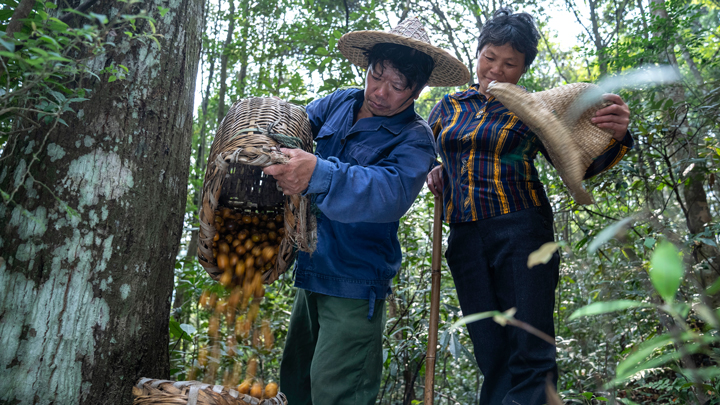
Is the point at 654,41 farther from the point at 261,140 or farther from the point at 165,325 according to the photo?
the point at 165,325

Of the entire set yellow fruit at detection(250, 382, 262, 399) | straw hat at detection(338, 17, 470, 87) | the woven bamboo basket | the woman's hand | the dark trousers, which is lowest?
yellow fruit at detection(250, 382, 262, 399)

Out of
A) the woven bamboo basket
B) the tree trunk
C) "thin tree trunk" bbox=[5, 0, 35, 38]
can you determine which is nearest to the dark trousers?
the woven bamboo basket

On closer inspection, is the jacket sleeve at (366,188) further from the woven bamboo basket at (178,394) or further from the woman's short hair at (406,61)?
the woven bamboo basket at (178,394)

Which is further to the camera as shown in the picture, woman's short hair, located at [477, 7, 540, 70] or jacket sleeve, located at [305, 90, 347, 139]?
jacket sleeve, located at [305, 90, 347, 139]

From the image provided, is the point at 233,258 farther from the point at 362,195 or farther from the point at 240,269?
the point at 362,195

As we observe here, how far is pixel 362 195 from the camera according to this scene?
5.57 ft

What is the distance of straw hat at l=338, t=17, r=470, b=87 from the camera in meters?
2.00

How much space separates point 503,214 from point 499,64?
2.08 ft

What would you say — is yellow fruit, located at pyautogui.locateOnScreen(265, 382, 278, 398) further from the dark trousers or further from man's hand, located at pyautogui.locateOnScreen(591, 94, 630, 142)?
man's hand, located at pyautogui.locateOnScreen(591, 94, 630, 142)

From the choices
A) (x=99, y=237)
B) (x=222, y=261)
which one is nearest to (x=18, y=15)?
(x=99, y=237)

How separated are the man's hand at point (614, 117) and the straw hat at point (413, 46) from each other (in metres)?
0.66

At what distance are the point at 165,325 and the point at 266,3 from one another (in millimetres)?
3296

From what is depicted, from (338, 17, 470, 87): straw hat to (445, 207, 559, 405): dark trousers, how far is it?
737mm

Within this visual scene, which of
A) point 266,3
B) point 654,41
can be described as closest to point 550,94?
point 654,41
